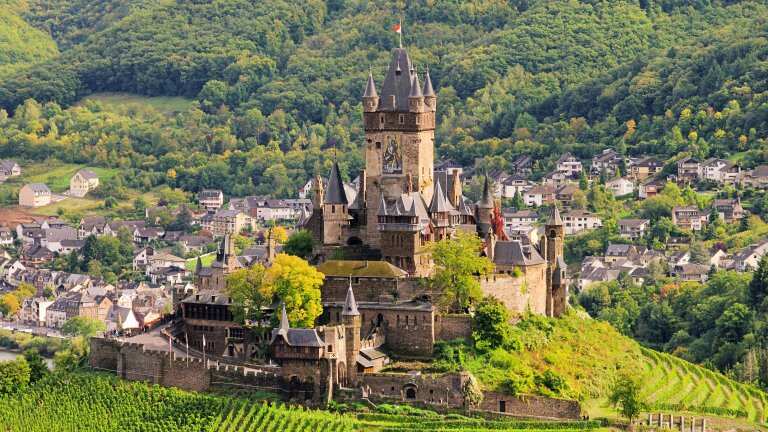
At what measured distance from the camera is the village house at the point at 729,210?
440 feet

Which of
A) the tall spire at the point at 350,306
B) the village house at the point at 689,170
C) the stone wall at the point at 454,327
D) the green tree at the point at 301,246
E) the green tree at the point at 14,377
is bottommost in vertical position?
the green tree at the point at 14,377

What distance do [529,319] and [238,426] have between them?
15.0m

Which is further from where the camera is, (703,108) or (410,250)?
(703,108)

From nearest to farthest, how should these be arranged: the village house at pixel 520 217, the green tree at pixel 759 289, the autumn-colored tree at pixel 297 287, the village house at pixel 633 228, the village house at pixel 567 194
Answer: the autumn-colored tree at pixel 297 287, the green tree at pixel 759 289, the village house at pixel 633 228, the village house at pixel 520 217, the village house at pixel 567 194

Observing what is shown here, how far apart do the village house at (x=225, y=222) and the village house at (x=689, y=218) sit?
1522 inches

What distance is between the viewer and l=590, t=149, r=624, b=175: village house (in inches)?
5876

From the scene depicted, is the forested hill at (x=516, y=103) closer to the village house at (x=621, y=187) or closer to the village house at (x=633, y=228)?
the village house at (x=621, y=187)

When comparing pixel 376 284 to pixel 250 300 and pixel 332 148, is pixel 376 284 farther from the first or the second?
pixel 332 148

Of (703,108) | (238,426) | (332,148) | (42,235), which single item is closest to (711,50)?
(703,108)

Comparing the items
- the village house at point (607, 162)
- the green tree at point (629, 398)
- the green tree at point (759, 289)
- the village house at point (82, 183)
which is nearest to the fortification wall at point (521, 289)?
the green tree at point (629, 398)

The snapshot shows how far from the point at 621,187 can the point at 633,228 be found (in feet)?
32.6

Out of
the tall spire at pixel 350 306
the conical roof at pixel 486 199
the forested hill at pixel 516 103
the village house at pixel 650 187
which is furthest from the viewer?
the forested hill at pixel 516 103

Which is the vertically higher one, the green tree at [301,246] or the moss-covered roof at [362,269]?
the green tree at [301,246]

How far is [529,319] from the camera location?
90.6m
